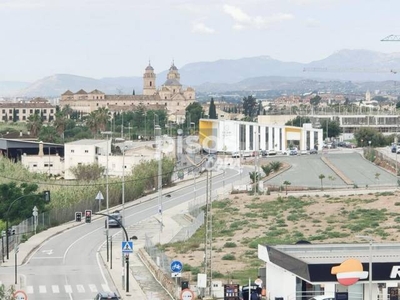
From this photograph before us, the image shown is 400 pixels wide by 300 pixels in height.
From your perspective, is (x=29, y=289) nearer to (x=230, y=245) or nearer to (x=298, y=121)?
(x=230, y=245)

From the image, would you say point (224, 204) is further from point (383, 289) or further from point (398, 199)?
point (383, 289)

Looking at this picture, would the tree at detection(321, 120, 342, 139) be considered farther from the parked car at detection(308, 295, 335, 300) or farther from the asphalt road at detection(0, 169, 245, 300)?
the parked car at detection(308, 295, 335, 300)

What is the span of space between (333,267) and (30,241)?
1152 inches

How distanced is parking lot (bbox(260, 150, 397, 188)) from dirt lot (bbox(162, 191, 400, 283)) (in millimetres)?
8881

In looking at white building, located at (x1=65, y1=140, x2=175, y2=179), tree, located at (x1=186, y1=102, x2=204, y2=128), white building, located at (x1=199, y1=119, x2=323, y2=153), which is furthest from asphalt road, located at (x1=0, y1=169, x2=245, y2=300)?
tree, located at (x1=186, y1=102, x2=204, y2=128)

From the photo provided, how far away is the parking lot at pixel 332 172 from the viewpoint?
86.6 m

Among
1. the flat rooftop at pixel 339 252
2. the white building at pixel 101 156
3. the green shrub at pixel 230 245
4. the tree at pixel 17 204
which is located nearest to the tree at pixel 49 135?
the white building at pixel 101 156

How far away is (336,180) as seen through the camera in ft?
291

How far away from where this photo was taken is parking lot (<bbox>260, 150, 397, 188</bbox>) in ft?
284

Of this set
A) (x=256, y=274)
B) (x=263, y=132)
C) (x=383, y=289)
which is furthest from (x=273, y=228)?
(x=263, y=132)

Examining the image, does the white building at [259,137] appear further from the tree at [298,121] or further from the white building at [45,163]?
the white building at [45,163]

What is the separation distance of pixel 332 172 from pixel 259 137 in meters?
34.4

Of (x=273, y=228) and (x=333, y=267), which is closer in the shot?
(x=333, y=267)

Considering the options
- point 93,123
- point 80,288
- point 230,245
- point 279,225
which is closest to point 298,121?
point 93,123
